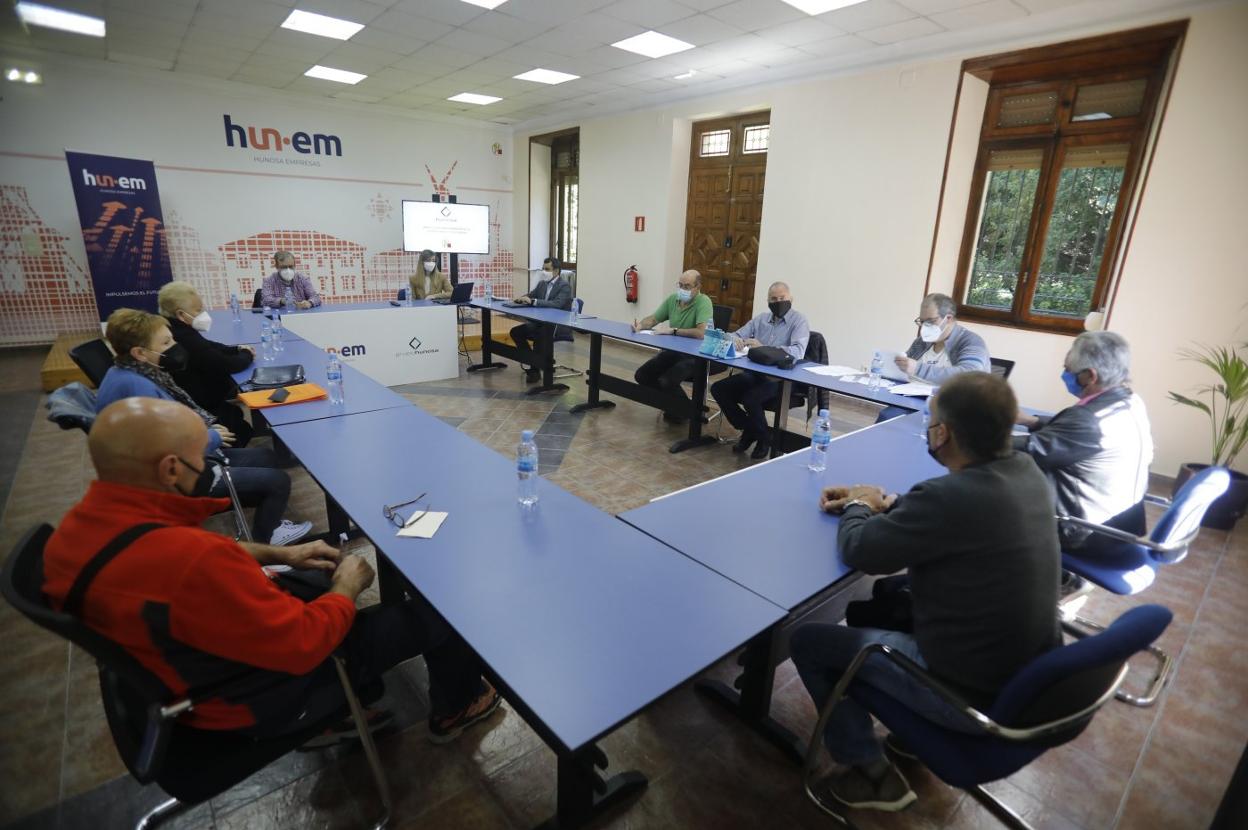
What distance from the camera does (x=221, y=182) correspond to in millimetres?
7871

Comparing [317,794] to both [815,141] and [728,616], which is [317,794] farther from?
[815,141]

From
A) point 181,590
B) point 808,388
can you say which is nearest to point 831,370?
point 808,388

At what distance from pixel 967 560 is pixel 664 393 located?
3.61 meters

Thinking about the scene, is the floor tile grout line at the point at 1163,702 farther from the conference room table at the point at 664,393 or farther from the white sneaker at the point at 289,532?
the white sneaker at the point at 289,532

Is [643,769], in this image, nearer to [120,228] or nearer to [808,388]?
[808,388]

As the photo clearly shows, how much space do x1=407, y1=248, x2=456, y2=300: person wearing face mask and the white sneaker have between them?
4.30 m

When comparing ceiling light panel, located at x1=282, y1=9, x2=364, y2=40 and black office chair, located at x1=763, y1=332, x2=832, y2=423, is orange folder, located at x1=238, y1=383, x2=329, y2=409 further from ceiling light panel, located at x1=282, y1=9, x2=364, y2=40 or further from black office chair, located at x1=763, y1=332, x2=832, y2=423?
ceiling light panel, located at x1=282, y1=9, x2=364, y2=40

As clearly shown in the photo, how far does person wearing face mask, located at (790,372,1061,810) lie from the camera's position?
4.37 ft

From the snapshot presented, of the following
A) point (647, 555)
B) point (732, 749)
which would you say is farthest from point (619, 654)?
→ point (732, 749)

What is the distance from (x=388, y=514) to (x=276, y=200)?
329 inches

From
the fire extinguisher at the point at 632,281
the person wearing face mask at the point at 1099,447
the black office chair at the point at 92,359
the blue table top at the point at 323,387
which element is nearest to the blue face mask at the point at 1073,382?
the person wearing face mask at the point at 1099,447

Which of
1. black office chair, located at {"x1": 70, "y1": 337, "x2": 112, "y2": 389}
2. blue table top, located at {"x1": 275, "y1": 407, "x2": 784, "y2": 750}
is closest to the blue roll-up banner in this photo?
black office chair, located at {"x1": 70, "y1": 337, "x2": 112, "y2": 389}

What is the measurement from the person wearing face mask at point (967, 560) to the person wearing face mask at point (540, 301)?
4.98 m

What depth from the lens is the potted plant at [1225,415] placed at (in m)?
3.68
